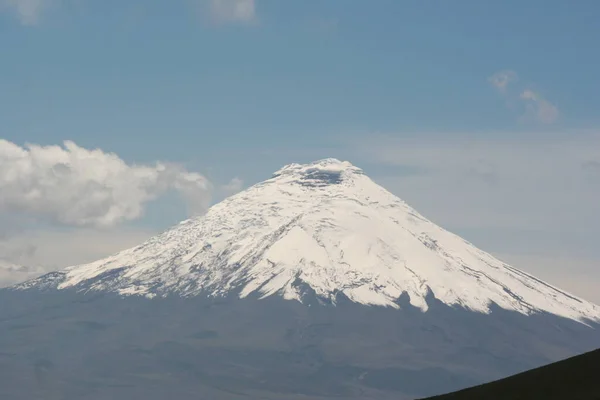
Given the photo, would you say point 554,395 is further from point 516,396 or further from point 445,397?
point 445,397

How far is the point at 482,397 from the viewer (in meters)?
97.9

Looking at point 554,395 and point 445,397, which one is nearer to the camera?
point 554,395

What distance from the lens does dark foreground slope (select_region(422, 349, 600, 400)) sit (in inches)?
3457

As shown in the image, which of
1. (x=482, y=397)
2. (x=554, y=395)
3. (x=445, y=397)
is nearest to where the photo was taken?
(x=554, y=395)

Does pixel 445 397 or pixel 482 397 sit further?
pixel 445 397

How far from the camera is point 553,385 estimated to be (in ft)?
304

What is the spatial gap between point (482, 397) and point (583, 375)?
37.7 feet

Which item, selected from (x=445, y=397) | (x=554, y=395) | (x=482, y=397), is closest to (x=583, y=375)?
(x=554, y=395)

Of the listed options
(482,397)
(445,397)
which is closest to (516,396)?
(482,397)

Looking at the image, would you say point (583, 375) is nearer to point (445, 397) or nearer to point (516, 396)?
point (516, 396)

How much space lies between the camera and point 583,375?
92375 millimetres

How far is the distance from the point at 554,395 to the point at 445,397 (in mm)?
19558

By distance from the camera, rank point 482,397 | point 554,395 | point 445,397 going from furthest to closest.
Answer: point 445,397 < point 482,397 < point 554,395

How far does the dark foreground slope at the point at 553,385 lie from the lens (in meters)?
87.8
